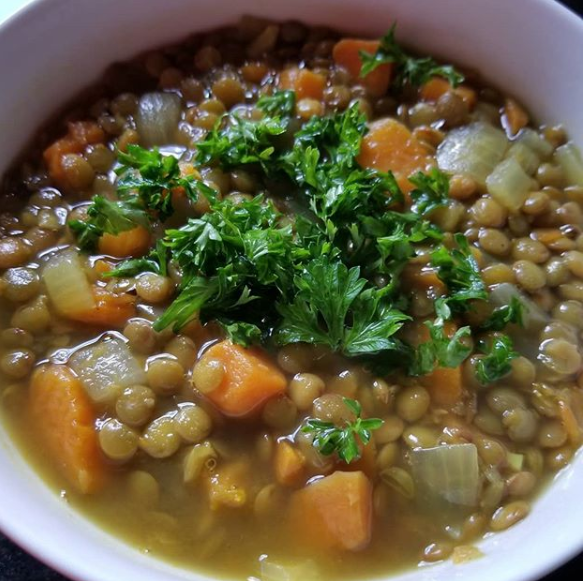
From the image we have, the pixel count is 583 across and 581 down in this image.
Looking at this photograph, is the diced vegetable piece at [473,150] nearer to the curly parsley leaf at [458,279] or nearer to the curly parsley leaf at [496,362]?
the curly parsley leaf at [458,279]

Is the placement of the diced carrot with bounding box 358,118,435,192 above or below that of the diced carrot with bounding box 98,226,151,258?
above

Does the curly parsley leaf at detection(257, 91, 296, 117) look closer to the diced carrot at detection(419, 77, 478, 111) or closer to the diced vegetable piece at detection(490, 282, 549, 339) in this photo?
the diced carrot at detection(419, 77, 478, 111)

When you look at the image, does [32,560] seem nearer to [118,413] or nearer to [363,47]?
[118,413]

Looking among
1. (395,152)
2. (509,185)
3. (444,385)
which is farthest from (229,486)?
(509,185)

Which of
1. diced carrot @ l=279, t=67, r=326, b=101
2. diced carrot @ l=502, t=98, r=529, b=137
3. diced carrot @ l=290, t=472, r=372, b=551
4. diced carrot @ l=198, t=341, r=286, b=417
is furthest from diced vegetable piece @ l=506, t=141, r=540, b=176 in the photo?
diced carrot @ l=290, t=472, r=372, b=551

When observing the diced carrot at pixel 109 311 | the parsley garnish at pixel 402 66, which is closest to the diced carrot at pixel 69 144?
the diced carrot at pixel 109 311

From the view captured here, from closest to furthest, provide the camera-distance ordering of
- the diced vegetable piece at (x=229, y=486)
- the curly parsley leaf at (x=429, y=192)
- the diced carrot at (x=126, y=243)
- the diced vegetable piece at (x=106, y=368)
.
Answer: the diced vegetable piece at (x=229, y=486)
the diced vegetable piece at (x=106, y=368)
the diced carrot at (x=126, y=243)
the curly parsley leaf at (x=429, y=192)
